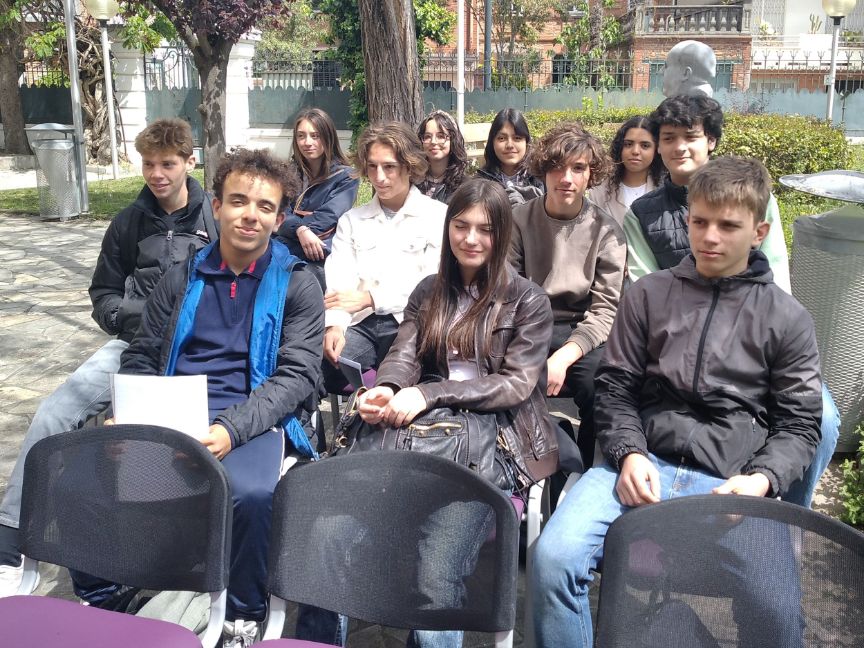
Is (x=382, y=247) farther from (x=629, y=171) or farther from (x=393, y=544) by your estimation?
(x=393, y=544)

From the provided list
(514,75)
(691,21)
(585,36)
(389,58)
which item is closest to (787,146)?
(389,58)

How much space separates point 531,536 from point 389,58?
5.09 meters

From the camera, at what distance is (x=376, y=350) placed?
159 inches

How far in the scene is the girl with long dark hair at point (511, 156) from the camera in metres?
4.89

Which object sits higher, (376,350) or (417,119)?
(417,119)

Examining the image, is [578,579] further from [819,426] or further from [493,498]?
[819,426]

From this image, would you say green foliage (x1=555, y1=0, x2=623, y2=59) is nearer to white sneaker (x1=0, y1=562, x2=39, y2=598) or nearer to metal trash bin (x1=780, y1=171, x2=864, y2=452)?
metal trash bin (x1=780, y1=171, x2=864, y2=452)

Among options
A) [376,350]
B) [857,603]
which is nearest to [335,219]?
[376,350]

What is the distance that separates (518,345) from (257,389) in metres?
0.91

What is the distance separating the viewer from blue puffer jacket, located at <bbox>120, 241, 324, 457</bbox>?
9.92ft

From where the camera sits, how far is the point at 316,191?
4980mm

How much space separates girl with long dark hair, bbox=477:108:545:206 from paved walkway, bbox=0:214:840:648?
174 cm

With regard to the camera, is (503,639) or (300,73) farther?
(300,73)

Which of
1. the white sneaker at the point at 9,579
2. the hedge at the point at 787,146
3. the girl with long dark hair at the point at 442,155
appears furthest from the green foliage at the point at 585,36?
the white sneaker at the point at 9,579
